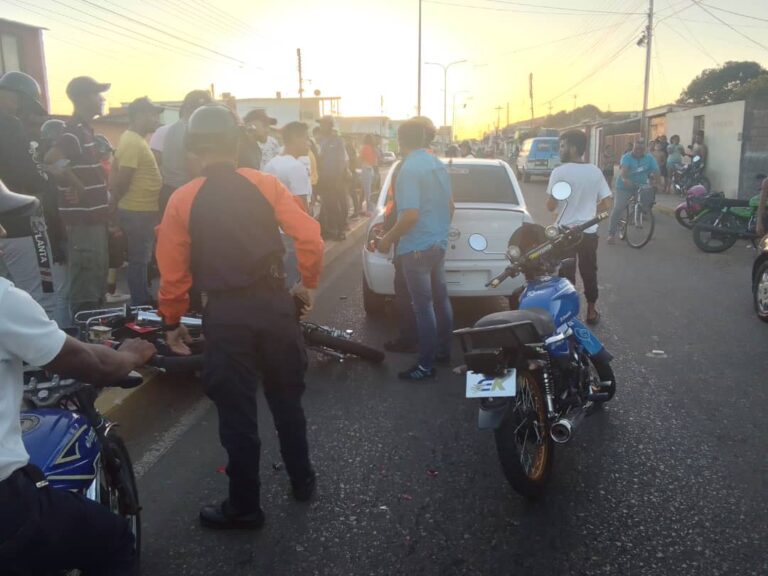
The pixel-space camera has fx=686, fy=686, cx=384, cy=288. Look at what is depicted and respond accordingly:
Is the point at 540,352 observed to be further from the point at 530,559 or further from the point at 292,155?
the point at 292,155

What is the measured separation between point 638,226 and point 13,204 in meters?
10.8

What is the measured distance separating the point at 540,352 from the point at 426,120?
7.89ft

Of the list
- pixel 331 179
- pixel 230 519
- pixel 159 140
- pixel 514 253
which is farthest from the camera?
pixel 331 179

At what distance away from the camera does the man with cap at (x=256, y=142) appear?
5778mm

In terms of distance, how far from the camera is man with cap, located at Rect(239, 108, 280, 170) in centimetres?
578

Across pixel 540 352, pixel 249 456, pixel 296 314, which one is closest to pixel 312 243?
pixel 296 314

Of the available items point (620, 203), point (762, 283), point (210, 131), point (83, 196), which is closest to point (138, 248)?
point (83, 196)

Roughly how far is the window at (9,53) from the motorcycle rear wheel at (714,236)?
85.6ft

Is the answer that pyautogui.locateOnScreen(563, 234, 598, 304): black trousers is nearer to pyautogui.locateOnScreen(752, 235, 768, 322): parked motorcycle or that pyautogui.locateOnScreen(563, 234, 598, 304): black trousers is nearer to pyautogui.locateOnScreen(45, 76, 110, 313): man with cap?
pyautogui.locateOnScreen(752, 235, 768, 322): parked motorcycle

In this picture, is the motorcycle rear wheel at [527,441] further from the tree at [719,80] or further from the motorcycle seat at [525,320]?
the tree at [719,80]

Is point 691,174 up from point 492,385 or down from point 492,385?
up

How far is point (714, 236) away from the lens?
35.2 ft

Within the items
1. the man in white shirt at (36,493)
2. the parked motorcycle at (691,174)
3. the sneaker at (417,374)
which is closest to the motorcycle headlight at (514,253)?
the sneaker at (417,374)

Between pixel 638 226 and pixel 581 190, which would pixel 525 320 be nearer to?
pixel 581 190
